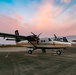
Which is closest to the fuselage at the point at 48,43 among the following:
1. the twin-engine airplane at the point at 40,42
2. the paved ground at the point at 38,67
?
the twin-engine airplane at the point at 40,42

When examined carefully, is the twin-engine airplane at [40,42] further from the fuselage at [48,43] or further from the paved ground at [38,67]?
the paved ground at [38,67]

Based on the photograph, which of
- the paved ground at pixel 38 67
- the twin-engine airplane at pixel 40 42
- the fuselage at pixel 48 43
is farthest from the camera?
the twin-engine airplane at pixel 40 42

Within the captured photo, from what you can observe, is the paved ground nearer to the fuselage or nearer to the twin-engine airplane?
the fuselage

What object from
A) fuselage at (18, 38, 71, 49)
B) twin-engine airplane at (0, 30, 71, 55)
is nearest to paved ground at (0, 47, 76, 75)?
fuselage at (18, 38, 71, 49)

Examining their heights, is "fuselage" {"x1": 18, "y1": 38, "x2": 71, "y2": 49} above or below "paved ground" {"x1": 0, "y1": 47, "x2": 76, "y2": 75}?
above

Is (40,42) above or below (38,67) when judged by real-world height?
above

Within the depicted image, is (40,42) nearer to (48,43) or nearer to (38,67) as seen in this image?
(48,43)

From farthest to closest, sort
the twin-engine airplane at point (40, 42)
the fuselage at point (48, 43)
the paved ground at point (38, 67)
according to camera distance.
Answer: the twin-engine airplane at point (40, 42) → the fuselage at point (48, 43) → the paved ground at point (38, 67)

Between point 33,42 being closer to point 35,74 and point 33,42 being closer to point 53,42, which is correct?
point 53,42

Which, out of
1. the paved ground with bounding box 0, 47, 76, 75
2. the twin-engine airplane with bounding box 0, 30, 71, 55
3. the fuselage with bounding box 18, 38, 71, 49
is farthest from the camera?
the twin-engine airplane with bounding box 0, 30, 71, 55

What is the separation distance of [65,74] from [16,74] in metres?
3.07

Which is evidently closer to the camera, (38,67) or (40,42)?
(38,67)

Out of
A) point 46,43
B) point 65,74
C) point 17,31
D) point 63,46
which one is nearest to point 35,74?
point 65,74

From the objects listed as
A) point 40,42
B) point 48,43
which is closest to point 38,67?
point 48,43
